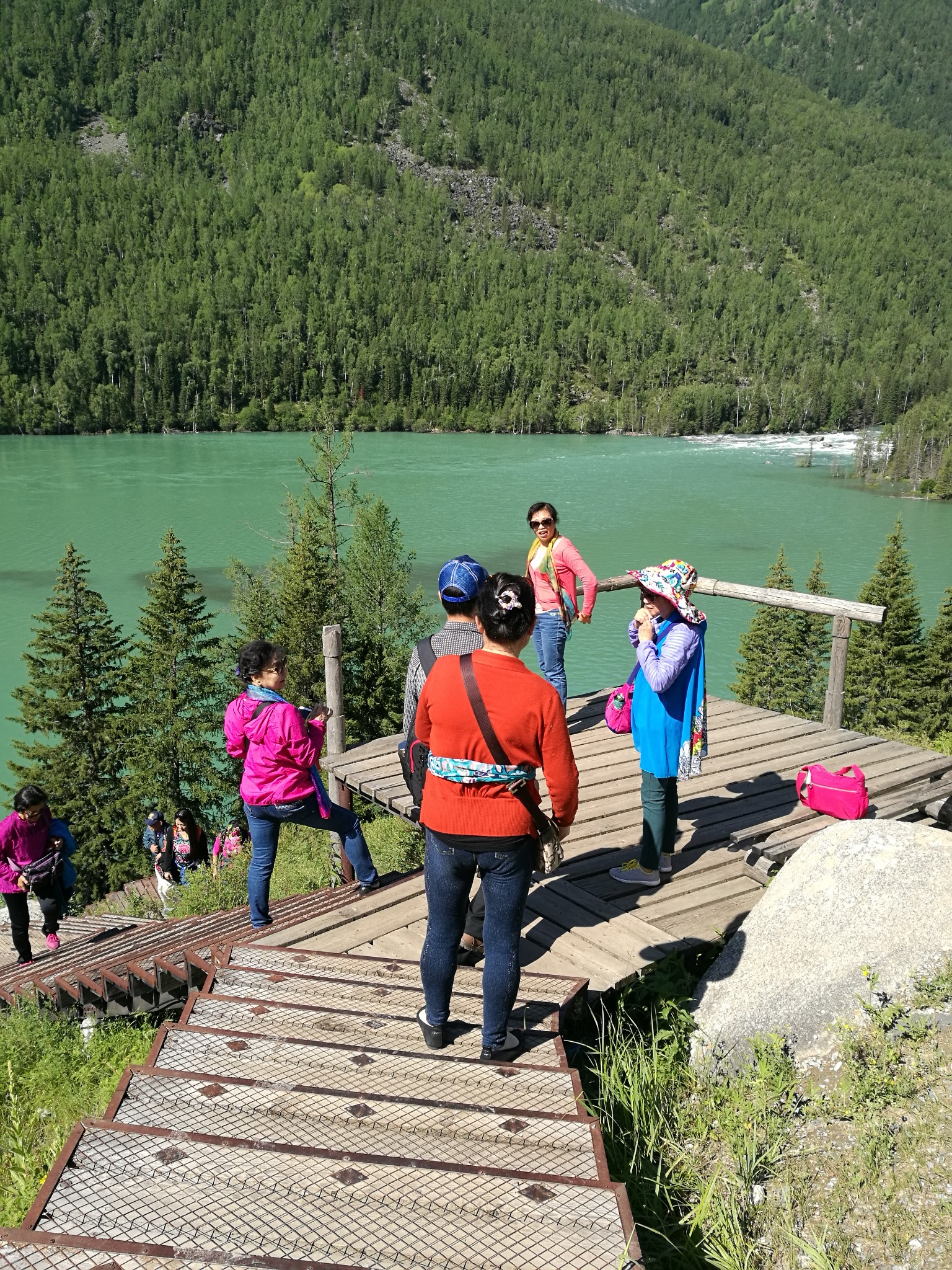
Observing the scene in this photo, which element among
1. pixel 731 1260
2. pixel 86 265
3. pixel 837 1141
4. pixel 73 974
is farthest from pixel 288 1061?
pixel 86 265

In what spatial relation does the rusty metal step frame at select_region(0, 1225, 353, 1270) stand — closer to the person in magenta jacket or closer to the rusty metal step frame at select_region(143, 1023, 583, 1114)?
the rusty metal step frame at select_region(143, 1023, 583, 1114)

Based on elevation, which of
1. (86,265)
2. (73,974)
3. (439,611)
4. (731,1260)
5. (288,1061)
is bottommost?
(439,611)

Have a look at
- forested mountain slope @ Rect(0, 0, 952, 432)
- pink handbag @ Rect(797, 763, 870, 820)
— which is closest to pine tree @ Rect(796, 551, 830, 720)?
pink handbag @ Rect(797, 763, 870, 820)

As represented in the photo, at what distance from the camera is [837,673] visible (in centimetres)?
803

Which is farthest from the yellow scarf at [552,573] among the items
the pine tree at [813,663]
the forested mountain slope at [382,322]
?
the forested mountain slope at [382,322]

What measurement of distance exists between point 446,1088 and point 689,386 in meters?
158

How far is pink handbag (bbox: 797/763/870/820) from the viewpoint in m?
5.48

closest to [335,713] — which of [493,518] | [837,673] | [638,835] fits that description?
[638,835]

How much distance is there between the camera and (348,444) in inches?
1204

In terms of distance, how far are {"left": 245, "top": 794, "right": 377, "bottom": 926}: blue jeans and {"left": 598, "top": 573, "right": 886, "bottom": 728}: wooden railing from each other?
3.36 metres

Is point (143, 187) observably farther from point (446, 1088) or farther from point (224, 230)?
point (446, 1088)

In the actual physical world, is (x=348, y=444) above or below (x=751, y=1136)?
above

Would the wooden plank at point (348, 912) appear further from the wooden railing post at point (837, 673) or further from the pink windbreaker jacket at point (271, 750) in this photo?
the wooden railing post at point (837, 673)

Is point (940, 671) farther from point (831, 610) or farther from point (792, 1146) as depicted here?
point (792, 1146)
